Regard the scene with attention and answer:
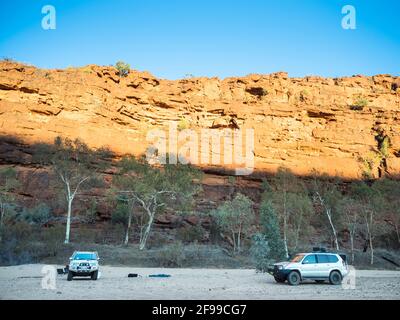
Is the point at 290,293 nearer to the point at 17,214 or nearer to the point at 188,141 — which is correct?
the point at 17,214

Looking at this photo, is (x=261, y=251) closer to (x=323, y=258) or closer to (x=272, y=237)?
(x=272, y=237)

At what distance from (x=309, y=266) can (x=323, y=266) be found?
708 mm

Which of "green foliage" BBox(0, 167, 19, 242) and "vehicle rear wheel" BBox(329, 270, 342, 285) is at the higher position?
"green foliage" BBox(0, 167, 19, 242)

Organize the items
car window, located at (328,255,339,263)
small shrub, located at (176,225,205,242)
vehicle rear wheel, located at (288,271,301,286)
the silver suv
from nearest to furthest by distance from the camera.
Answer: vehicle rear wheel, located at (288,271,301,286), the silver suv, car window, located at (328,255,339,263), small shrub, located at (176,225,205,242)

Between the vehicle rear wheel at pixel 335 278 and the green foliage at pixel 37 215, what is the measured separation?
3438 centimetres

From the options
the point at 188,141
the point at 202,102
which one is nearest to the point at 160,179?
the point at 188,141

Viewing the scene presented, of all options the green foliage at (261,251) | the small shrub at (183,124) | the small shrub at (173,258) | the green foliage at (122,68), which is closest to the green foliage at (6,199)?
the small shrub at (173,258)

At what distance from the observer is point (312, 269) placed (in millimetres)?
17562

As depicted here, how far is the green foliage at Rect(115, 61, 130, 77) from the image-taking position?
77.5 metres

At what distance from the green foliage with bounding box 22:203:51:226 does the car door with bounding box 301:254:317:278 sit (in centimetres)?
3361

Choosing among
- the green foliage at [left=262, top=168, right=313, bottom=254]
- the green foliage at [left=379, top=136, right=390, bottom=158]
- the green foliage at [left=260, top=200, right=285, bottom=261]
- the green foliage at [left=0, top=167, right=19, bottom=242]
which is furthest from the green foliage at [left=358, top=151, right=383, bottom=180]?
the green foliage at [left=0, top=167, right=19, bottom=242]

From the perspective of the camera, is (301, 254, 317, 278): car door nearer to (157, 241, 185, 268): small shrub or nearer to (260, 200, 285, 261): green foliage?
(260, 200, 285, 261): green foliage

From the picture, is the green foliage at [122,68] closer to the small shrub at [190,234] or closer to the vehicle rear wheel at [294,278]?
the small shrub at [190,234]
